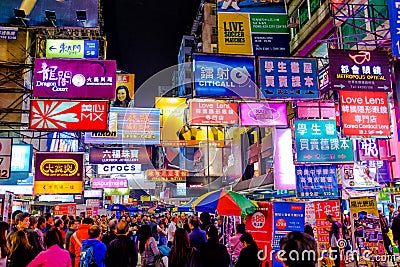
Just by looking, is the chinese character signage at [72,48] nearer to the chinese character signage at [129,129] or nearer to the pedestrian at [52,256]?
the chinese character signage at [129,129]

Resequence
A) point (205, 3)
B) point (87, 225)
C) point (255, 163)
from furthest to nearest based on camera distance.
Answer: point (205, 3) < point (255, 163) < point (87, 225)

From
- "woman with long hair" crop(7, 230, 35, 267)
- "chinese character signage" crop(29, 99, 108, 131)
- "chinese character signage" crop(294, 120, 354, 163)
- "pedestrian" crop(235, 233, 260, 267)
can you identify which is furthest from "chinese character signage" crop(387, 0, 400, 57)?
"chinese character signage" crop(29, 99, 108, 131)

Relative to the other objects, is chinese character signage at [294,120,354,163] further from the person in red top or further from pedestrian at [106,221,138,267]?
pedestrian at [106,221,138,267]

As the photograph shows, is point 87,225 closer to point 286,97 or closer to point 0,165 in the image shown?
point 0,165

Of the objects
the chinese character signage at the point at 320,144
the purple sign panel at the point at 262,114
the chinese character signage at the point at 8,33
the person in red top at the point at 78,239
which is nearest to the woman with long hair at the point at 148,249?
the person in red top at the point at 78,239

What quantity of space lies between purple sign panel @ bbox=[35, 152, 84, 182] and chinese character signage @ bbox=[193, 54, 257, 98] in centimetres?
732

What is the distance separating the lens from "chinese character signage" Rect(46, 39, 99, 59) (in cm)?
1992

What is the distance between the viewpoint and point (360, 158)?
647 inches

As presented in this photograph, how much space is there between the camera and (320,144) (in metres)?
16.0

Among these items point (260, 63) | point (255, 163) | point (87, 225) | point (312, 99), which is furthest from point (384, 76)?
point (255, 163)

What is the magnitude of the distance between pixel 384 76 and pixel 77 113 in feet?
34.9

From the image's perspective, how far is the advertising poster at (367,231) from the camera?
10.7m

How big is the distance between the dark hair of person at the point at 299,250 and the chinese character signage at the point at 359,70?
942 cm

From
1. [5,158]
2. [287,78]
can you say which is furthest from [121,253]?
[287,78]
